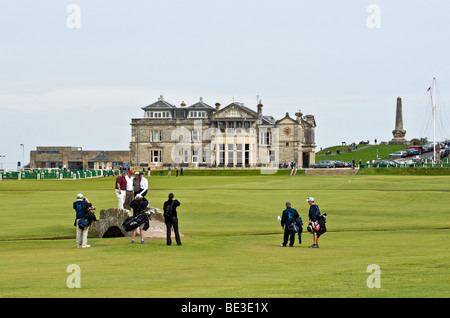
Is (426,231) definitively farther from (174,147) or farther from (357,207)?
(174,147)

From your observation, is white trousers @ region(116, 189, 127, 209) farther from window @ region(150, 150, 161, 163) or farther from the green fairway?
window @ region(150, 150, 161, 163)

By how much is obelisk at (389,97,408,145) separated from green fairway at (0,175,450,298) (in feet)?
364

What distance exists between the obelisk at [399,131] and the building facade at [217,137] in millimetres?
25685

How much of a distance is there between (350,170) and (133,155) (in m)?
46.7

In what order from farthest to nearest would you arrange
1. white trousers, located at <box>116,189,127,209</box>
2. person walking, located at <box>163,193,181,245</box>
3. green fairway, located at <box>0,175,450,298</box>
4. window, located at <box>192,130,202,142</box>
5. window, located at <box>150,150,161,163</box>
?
window, located at <box>150,150,161,163</box>
window, located at <box>192,130,202,142</box>
white trousers, located at <box>116,189,127,209</box>
person walking, located at <box>163,193,181,245</box>
green fairway, located at <box>0,175,450,298</box>

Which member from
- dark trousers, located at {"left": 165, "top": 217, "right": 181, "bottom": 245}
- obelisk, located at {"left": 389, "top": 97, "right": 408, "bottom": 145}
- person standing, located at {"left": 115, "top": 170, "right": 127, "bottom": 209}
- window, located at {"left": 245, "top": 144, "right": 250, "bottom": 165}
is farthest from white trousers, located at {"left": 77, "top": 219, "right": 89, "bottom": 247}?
obelisk, located at {"left": 389, "top": 97, "right": 408, "bottom": 145}

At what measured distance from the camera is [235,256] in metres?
24.5

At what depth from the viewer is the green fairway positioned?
55.0 ft

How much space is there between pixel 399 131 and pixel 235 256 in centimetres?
14742

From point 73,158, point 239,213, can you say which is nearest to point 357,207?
point 239,213

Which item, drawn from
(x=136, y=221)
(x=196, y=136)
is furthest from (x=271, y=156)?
(x=136, y=221)

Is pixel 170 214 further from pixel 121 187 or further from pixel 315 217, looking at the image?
pixel 121 187

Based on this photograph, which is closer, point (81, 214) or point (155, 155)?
point (81, 214)

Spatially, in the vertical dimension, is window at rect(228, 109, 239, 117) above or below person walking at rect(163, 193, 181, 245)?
above
